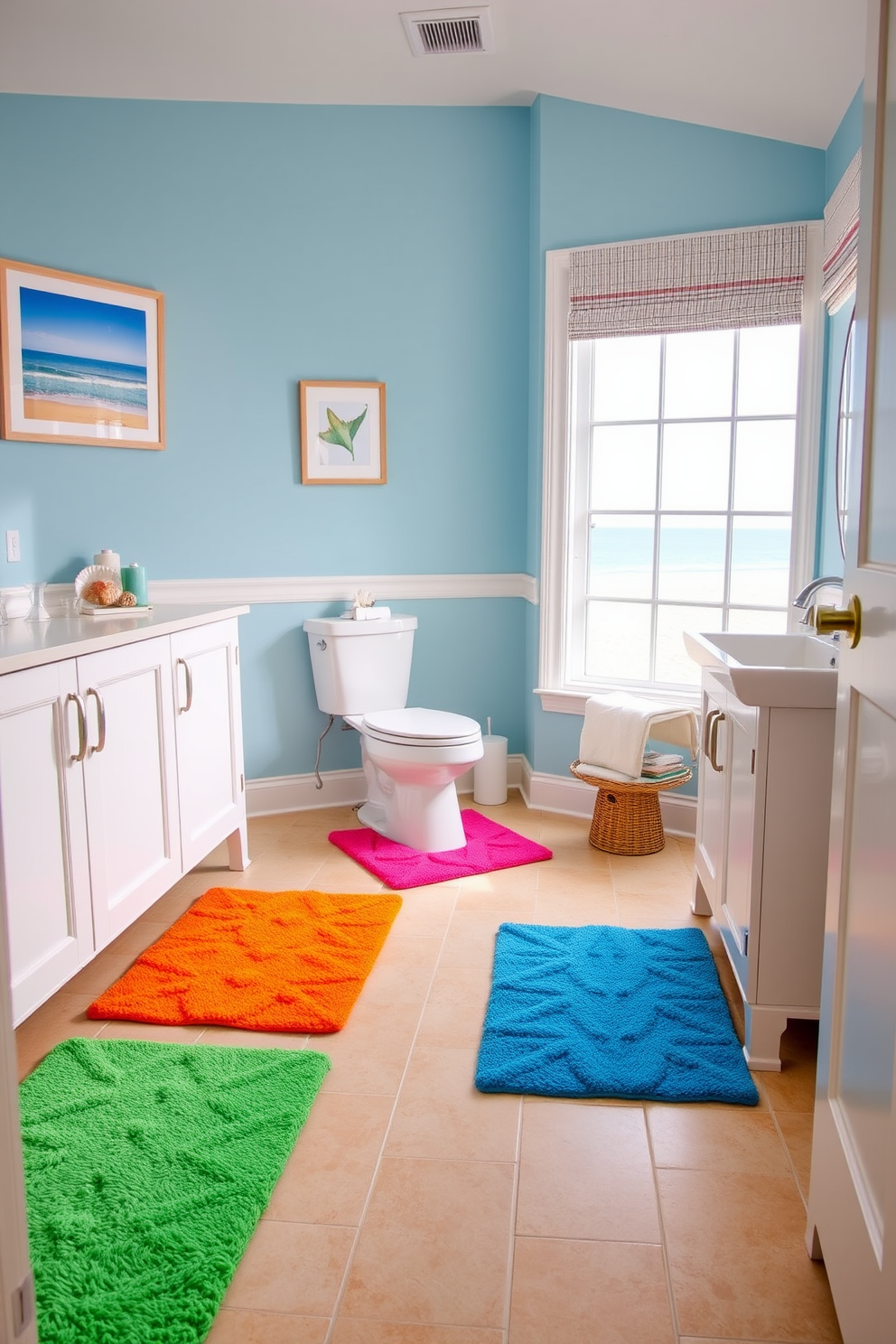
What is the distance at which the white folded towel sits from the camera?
3219 mm

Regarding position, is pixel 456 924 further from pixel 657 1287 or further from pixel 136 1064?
pixel 657 1287

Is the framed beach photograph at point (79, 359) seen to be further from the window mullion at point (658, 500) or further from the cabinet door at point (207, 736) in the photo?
the window mullion at point (658, 500)

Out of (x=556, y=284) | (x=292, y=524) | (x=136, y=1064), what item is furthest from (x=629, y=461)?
(x=136, y=1064)

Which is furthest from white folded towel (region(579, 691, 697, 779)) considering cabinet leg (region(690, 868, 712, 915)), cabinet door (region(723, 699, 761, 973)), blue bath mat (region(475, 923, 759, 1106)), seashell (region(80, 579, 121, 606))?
seashell (region(80, 579, 121, 606))

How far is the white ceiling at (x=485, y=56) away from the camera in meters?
2.65

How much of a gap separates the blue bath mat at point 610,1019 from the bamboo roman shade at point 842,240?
185 centimetres

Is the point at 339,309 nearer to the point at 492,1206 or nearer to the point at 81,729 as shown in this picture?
the point at 81,729

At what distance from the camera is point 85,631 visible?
235cm

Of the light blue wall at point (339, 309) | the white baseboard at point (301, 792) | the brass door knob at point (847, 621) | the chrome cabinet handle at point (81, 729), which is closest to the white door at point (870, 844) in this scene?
the brass door knob at point (847, 621)

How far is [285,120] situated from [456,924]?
9.47ft

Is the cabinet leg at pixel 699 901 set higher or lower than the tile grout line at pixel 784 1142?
higher

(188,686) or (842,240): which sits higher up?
(842,240)

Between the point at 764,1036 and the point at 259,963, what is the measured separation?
1.25 meters

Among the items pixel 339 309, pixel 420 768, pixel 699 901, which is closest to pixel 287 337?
pixel 339 309
